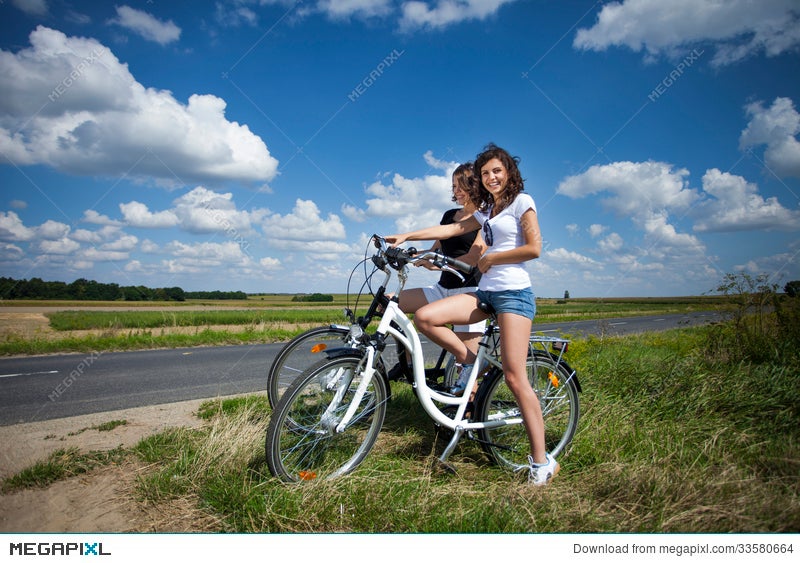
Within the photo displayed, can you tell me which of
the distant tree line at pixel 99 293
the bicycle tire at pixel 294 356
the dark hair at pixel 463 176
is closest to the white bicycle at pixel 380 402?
the bicycle tire at pixel 294 356

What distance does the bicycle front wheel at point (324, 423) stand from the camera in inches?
95.4

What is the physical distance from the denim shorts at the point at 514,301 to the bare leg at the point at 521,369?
29 millimetres

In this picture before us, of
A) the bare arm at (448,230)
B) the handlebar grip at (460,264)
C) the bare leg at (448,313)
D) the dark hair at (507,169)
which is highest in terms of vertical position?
the dark hair at (507,169)

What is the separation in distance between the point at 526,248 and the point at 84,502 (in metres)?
2.76

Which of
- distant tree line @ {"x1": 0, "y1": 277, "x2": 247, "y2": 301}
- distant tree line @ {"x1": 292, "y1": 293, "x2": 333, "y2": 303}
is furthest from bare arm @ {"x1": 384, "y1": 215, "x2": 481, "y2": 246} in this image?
distant tree line @ {"x1": 292, "y1": 293, "x2": 333, "y2": 303}

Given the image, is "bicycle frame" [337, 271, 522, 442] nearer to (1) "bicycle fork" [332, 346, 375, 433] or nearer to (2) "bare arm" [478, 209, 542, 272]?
(1) "bicycle fork" [332, 346, 375, 433]

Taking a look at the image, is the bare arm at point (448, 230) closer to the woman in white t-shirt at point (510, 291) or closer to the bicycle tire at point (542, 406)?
the woman in white t-shirt at point (510, 291)

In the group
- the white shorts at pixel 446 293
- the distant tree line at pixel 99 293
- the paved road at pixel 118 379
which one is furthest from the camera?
Answer: the distant tree line at pixel 99 293

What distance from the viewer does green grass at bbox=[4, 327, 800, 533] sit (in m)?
2.04

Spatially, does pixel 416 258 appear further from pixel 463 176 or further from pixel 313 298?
pixel 313 298

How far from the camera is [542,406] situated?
320 centimetres

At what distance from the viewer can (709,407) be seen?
3.50 m
